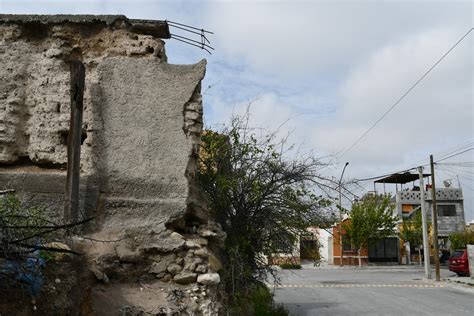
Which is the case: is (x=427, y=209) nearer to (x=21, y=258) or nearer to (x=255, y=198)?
(x=255, y=198)

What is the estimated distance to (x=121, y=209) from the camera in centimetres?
578

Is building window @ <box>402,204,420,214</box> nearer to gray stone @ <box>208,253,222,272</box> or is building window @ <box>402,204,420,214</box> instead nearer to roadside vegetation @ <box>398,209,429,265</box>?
roadside vegetation @ <box>398,209,429,265</box>

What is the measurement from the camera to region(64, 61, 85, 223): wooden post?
548 cm

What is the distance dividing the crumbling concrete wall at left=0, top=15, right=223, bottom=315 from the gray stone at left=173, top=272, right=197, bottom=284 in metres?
0.01

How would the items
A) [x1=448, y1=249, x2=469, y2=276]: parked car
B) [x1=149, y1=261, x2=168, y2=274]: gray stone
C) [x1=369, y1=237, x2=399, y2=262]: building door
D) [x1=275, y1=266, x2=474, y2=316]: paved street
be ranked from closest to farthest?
[x1=149, y1=261, x2=168, y2=274]: gray stone, [x1=275, y1=266, x2=474, y2=316]: paved street, [x1=448, y1=249, x2=469, y2=276]: parked car, [x1=369, y1=237, x2=399, y2=262]: building door

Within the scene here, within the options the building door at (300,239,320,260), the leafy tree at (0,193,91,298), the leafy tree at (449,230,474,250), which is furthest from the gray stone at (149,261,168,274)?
the leafy tree at (449,230,474,250)

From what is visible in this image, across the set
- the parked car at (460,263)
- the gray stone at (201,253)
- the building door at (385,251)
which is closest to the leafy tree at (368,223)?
the building door at (385,251)

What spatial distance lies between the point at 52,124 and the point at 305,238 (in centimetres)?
628

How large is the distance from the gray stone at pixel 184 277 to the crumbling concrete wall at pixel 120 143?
1cm

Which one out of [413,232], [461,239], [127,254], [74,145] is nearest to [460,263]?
[461,239]

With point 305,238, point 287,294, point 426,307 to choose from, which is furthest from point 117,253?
point 287,294

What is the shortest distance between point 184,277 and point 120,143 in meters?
1.68

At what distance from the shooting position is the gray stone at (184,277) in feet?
18.0

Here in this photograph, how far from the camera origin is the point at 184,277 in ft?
18.0
